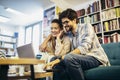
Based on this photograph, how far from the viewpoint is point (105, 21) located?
10.8 ft

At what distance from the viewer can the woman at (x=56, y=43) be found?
5.04 ft

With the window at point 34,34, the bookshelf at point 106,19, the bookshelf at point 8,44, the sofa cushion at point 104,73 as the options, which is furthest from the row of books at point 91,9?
the bookshelf at point 8,44

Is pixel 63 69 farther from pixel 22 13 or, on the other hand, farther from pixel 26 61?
pixel 22 13

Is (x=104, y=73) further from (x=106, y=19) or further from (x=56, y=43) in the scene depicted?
(x=106, y=19)

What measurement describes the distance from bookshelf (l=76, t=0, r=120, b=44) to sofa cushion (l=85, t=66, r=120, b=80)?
6.49ft

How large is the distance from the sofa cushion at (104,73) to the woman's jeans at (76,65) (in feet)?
0.22

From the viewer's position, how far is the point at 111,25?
3.17 m

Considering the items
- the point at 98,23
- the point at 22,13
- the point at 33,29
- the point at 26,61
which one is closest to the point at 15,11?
the point at 22,13

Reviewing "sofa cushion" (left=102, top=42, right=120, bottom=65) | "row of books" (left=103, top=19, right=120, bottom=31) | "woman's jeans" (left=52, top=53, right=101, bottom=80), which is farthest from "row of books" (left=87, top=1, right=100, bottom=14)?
"woman's jeans" (left=52, top=53, right=101, bottom=80)

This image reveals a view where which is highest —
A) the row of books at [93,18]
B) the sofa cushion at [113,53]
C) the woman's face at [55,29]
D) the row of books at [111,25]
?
the row of books at [93,18]

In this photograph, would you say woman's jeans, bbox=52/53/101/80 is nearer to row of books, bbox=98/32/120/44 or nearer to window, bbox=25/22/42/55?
row of books, bbox=98/32/120/44

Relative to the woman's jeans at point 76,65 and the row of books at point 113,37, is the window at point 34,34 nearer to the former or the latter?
the row of books at point 113,37

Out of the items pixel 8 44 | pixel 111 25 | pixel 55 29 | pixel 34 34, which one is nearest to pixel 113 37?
pixel 111 25

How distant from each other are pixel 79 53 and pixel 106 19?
218 cm
